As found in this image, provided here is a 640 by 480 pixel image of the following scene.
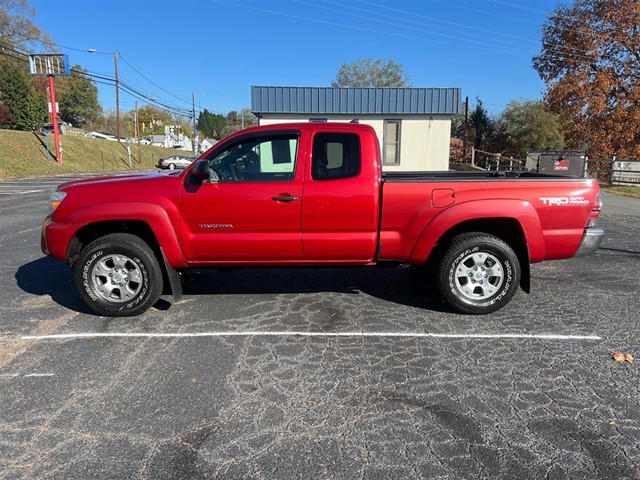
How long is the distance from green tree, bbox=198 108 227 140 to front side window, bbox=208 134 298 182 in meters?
117

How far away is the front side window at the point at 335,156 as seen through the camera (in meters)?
4.41

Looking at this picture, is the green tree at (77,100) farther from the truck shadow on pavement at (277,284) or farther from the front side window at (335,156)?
the front side window at (335,156)

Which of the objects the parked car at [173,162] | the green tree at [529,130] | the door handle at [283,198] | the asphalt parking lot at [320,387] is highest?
the green tree at [529,130]

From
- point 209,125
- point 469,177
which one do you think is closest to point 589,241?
point 469,177

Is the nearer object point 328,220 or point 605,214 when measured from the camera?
point 328,220

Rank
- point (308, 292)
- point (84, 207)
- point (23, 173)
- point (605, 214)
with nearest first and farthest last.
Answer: point (84, 207) < point (308, 292) < point (605, 214) < point (23, 173)

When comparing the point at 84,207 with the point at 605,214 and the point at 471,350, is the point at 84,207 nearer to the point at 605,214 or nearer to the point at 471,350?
the point at 471,350

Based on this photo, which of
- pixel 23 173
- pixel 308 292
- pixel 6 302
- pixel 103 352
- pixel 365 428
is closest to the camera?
pixel 365 428

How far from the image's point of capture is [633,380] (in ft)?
10.9

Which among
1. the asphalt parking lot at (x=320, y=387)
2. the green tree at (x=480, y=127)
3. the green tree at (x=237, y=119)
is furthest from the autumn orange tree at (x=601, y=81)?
the green tree at (x=237, y=119)

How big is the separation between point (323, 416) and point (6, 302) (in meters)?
4.08

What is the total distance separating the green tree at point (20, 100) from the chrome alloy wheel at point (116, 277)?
4496 cm

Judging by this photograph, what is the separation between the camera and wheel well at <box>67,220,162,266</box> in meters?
4.48

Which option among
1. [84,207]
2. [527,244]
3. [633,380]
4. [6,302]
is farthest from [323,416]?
[6,302]
